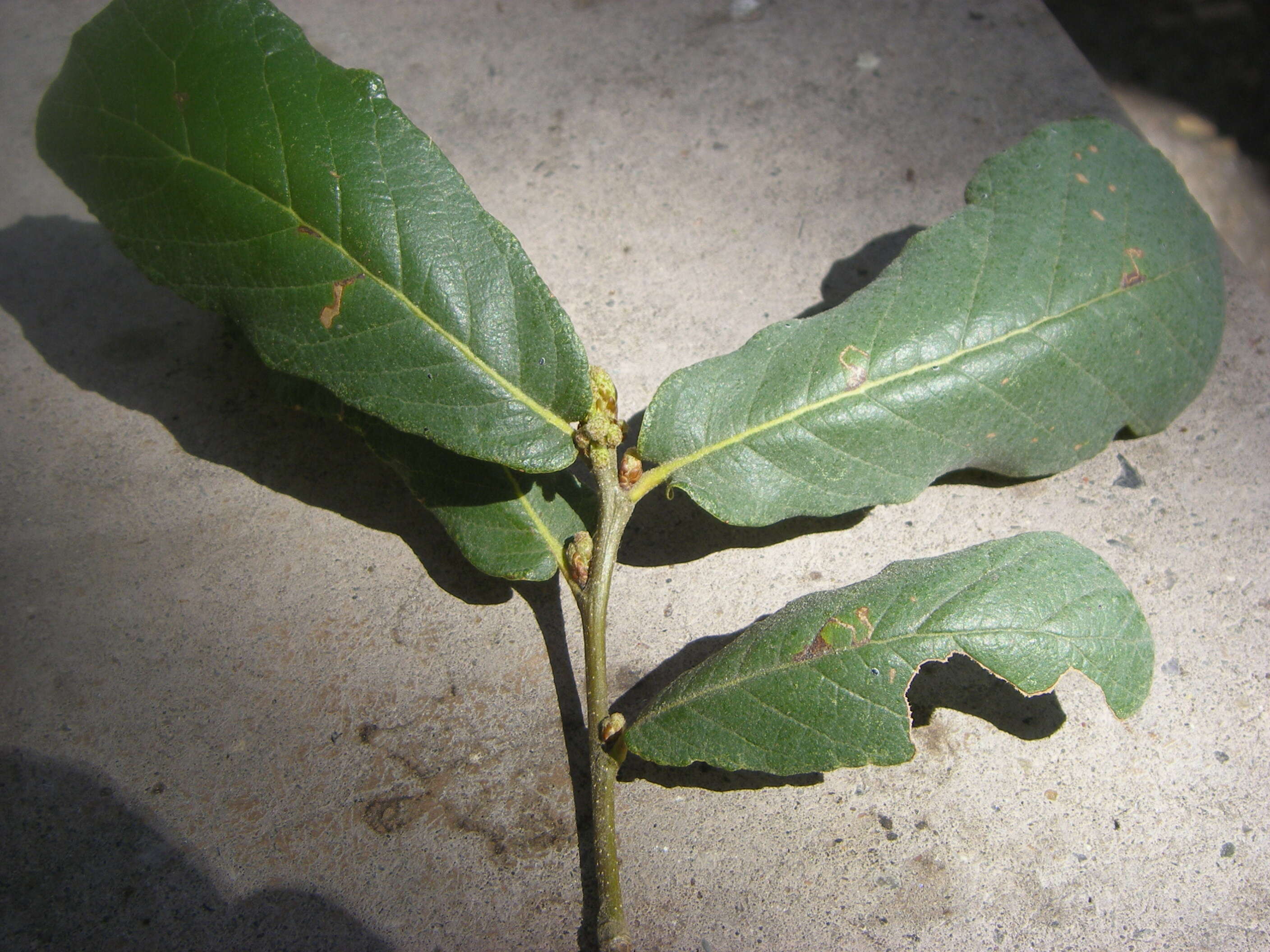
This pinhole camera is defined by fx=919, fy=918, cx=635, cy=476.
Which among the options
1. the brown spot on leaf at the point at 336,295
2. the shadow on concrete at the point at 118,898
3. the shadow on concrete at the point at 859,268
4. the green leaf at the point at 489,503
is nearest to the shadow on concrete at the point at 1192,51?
the shadow on concrete at the point at 859,268

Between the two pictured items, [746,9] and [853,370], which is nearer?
[853,370]

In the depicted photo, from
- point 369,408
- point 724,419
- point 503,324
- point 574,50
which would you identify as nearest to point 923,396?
point 724,419

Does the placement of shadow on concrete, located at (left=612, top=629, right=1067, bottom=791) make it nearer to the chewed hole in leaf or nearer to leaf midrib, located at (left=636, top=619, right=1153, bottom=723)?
the chewed hole in leaf

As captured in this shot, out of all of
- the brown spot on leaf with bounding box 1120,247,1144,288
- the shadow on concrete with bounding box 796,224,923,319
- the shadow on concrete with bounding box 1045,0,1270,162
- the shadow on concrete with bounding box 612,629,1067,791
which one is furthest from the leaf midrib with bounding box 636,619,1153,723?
the shadow on concrete with bounding box 1045,0,1270,162

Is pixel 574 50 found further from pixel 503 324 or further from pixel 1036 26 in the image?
pixel 503 324

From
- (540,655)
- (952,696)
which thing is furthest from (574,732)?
(952,696)

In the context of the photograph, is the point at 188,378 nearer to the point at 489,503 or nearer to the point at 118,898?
the point at 489,503
